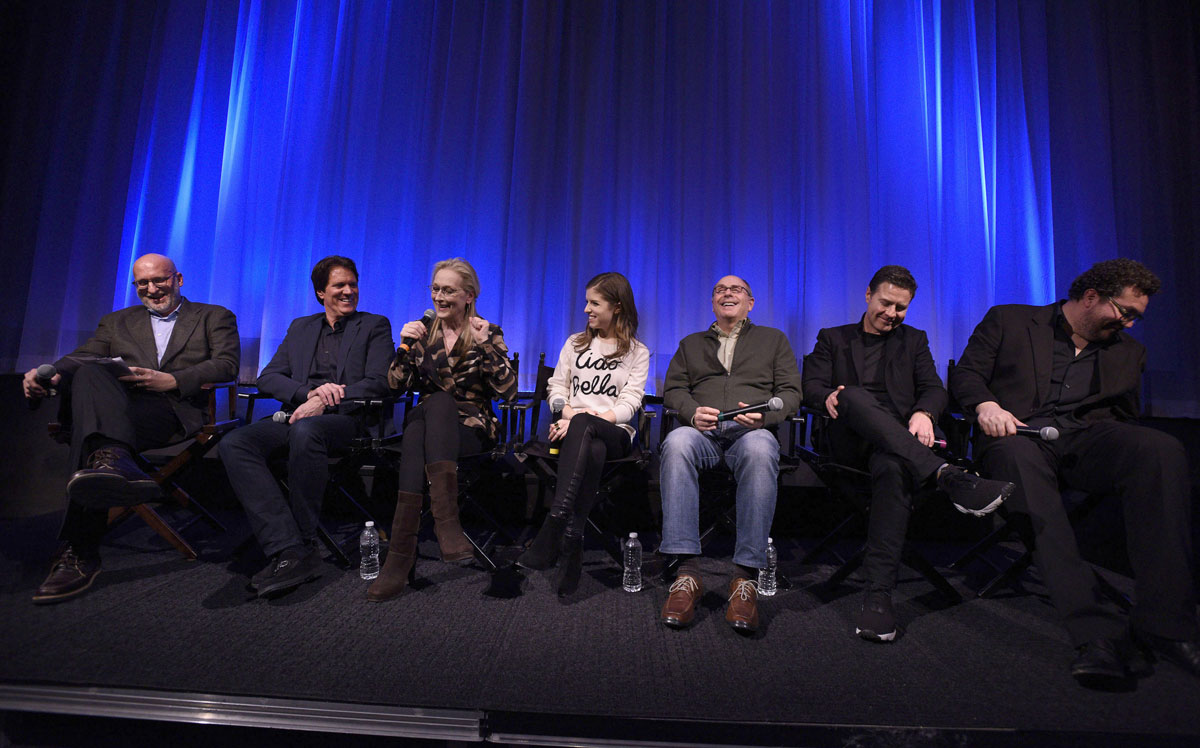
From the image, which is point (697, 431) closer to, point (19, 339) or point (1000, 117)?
point (1000, 117)

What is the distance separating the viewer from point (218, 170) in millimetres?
3977

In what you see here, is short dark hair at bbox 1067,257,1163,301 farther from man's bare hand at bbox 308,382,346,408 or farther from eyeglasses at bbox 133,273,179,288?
eyeglasses at bbox 133,273,179,288

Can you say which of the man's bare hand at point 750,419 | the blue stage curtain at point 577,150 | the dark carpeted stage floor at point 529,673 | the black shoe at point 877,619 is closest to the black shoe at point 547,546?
the dark carpeted stage floor at point 529,673

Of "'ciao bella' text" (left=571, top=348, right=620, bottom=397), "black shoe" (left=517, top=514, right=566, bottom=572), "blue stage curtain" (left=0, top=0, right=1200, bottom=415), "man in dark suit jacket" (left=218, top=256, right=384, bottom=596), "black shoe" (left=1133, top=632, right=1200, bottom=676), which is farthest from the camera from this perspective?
"blue stage curtain" (left=0, top=0, right=1200, bottom=415)

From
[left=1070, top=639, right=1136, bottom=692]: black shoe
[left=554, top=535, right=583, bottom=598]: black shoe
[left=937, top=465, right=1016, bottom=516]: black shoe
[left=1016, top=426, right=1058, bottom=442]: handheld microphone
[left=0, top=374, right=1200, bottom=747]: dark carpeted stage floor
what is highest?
[left=1016, top=426, right=1058, bottom=442]: handheld microphone

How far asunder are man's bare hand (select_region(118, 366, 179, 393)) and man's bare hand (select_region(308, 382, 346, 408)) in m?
0.72

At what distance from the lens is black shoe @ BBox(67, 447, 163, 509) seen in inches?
82.2

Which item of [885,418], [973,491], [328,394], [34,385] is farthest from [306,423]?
[973,491]

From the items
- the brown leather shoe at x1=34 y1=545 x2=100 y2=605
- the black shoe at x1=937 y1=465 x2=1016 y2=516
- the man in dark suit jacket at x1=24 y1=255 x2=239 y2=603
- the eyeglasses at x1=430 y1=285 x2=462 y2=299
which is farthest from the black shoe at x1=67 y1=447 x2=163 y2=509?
the black shoe at x1=937 y1=465 x2=1016 y2=516

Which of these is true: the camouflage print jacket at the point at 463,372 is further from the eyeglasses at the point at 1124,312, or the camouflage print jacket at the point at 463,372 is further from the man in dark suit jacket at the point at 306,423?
the eyeglasses at the point at 1124,312

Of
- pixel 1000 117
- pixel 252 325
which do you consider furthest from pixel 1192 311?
pixel 252 325

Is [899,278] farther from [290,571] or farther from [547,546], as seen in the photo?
[290,571]

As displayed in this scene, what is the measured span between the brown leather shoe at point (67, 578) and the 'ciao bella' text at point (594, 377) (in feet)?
7.38

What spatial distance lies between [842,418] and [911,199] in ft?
7.01
